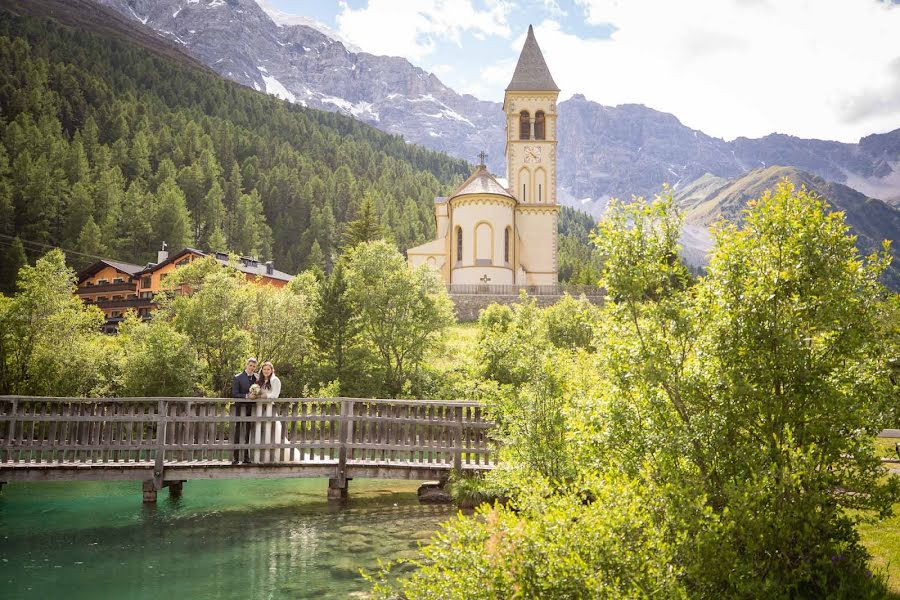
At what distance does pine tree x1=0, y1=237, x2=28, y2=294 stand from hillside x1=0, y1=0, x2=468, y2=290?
24.1 ft

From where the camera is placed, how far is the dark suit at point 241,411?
15.0m

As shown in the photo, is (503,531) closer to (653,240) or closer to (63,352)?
(653,240)

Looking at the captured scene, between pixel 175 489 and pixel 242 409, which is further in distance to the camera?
pixel 175 489

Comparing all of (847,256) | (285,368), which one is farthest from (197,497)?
(285,368)

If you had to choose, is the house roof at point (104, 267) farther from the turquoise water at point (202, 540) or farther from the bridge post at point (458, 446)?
the bridge post at point (458, 446)

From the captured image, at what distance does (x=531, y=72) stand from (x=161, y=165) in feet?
213

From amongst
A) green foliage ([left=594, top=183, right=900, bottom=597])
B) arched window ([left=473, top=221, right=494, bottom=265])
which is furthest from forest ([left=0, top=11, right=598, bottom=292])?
green foliage ([left=594, top=183, right=900, bottom=597])

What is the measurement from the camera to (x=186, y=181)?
344ft

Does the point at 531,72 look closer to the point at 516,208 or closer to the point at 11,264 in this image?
the point at 516,208

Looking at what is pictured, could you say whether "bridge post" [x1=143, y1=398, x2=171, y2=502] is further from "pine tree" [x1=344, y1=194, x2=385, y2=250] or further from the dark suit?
"pine tree" [x1=344, y1=194, x2=385, y2=250]

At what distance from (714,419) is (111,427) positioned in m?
13.1

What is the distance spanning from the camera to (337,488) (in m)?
15.7

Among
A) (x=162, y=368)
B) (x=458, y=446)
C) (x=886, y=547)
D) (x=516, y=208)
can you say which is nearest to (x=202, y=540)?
(x=458, y=446)

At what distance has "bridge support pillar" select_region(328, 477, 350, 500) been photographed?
1562 centimetres
